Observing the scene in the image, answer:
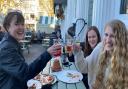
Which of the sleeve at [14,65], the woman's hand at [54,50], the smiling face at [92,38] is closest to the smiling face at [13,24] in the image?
the sleeve at [14,65]

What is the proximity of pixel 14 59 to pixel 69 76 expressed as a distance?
1.22 metres

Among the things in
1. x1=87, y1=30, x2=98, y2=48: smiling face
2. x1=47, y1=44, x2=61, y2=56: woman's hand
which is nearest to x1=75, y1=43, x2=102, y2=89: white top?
x1=47, y1=44, x2=61, y2=56: woman's hand

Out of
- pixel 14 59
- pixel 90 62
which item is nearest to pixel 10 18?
pixel 14 59

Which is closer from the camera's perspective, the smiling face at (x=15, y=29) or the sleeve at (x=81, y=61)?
the smiling face at (x=15, y=29)

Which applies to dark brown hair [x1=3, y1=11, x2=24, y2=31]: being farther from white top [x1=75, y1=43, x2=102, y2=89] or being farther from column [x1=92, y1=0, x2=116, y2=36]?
column [x1=92, y1=0, x2=116, y2=36]

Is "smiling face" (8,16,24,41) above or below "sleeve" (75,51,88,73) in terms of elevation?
above

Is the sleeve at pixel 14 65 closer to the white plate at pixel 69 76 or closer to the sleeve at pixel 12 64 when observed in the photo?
the sleeve at pixel 12 64

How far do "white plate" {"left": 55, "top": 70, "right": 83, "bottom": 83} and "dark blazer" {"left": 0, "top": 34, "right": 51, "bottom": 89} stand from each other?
0.82m

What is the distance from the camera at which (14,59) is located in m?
2.00

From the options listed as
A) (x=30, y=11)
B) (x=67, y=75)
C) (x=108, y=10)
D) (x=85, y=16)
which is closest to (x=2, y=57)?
(x=67, y=75)

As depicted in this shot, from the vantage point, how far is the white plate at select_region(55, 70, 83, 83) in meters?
2.91

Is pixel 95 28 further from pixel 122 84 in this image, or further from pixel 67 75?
pixel 122 84

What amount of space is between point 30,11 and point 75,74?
1184 inches

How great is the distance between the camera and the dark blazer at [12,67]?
1985 mm
